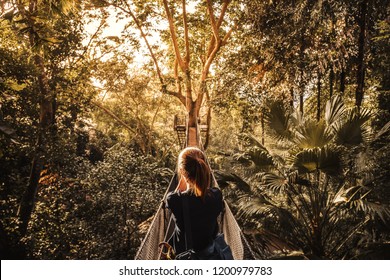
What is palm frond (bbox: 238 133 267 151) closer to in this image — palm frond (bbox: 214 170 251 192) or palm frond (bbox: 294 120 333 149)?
palm frond (bbox: 214 170 251 192)

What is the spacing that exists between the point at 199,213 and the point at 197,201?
7cm

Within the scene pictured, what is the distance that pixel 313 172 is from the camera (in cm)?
341

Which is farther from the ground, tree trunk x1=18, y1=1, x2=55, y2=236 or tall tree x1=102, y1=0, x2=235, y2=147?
tall tree x1=102, y1=0, x2=235, y2=147

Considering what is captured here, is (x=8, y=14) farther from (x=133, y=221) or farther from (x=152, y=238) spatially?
(x=133, y=221)

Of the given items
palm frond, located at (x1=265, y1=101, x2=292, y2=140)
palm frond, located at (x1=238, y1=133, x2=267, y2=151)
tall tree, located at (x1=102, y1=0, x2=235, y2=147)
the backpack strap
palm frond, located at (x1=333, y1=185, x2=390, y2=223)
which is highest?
tall tree, located at (x1=102, y1=0, x2=235, y2=147)

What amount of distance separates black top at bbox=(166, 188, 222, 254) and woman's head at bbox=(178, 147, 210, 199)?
0.16 ft

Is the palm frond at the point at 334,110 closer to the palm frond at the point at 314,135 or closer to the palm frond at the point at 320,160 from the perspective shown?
the palm frond at the point at 314,135

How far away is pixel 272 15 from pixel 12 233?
627cm

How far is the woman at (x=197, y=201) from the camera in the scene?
1.72 metres

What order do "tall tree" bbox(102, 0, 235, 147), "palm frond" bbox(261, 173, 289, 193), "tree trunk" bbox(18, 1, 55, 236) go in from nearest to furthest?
"palm frond" bbox(261, 173, 289, 193) < "tree trunk" bbox(18, 1, 55, 236) < "tall tree" bbox(102, 0, 235, 147)

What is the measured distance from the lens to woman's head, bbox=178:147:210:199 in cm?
170

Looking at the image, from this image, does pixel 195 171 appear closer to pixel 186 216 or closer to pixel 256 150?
pixel 186 216

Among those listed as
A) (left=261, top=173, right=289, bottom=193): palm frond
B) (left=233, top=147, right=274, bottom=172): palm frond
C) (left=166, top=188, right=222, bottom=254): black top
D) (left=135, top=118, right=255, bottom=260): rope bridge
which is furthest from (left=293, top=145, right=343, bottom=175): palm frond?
(left=166, top=188, right=222, bottom=254): black top
